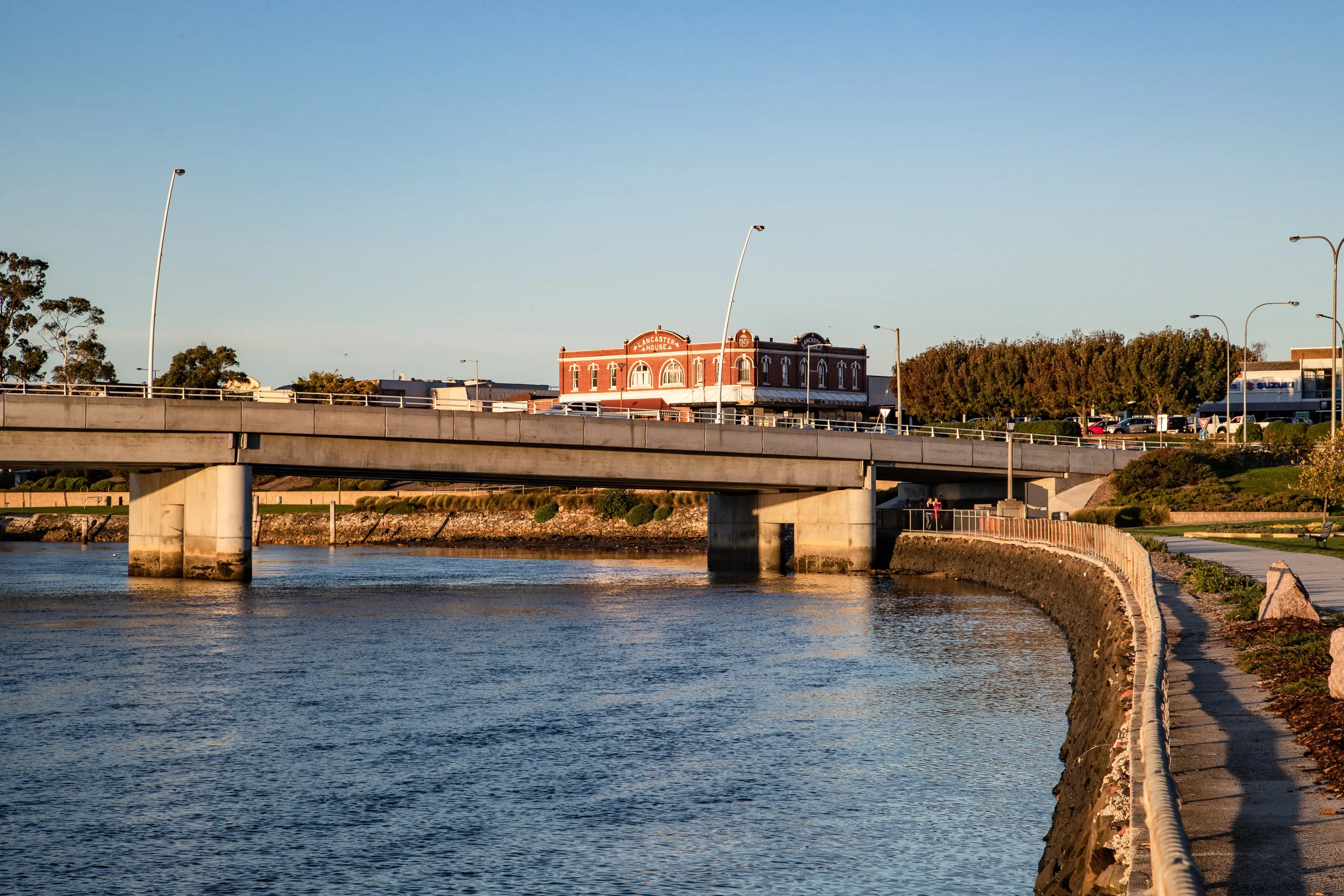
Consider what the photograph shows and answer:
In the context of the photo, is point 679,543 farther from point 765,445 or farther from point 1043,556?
point 1043,556

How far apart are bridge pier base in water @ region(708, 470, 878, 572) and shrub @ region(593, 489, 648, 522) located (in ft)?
102

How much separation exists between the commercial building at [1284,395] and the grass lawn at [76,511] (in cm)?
10945

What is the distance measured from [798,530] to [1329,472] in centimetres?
2903

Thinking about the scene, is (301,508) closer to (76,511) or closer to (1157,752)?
(76,511)

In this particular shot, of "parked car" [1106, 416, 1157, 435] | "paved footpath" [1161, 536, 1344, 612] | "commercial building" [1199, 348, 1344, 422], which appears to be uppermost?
"commercial building" [1199, 348, 1344, 422]

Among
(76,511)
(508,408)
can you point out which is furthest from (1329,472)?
(76,511)

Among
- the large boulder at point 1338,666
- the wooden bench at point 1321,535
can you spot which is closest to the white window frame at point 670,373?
the wooden bench at point 1321,535

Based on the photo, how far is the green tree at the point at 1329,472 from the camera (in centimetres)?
4897

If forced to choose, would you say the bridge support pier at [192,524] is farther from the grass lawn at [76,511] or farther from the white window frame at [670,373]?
the grass lawn at [76,511]

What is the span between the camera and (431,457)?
59.8m

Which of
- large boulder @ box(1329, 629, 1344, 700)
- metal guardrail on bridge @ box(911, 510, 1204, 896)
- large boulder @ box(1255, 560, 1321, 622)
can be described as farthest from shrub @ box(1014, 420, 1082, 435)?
large boulder @ box(1329, 629, 1344, 700)

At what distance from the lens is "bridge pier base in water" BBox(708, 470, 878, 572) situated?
68812 millimetres

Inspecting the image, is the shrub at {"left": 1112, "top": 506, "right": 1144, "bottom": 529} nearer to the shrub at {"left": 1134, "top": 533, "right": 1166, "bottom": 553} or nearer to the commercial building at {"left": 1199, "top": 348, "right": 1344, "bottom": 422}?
the shrub at {"left": 1134, "top": 533, "right": 1166, "bottom": 553}

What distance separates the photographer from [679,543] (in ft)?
342
